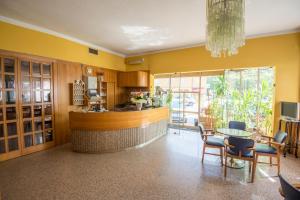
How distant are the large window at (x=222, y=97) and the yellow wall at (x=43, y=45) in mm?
3335

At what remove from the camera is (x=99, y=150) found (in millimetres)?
4074

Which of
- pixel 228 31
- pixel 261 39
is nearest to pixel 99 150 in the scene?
pixel 228 31

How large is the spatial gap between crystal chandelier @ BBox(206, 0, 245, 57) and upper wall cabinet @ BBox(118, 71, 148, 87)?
4304 mm

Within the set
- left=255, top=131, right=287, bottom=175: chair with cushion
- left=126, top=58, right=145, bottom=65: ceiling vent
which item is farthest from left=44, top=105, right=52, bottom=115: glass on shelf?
left=255, top=131, right=287, bottom=175: chair with cushion

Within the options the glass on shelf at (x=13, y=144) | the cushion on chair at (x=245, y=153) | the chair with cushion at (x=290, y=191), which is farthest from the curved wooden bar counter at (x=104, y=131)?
the chair with cushion at (x=290, y=191)

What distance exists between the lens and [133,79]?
6469 mm

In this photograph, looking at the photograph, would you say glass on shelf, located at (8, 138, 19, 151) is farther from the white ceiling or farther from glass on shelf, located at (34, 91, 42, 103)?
the white ceiling

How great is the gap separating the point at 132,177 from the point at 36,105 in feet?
10.9

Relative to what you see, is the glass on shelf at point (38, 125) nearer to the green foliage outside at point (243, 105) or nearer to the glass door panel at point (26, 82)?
the glass door panel at point (26, 82)

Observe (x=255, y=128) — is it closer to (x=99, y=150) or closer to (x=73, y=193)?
(x=99, y=150)

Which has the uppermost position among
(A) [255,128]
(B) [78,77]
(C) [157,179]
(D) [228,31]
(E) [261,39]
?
(E) [261,39]

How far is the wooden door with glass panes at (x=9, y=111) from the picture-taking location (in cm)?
356

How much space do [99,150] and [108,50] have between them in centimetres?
410

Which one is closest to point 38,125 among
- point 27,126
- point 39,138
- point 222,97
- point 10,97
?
point 27,126
